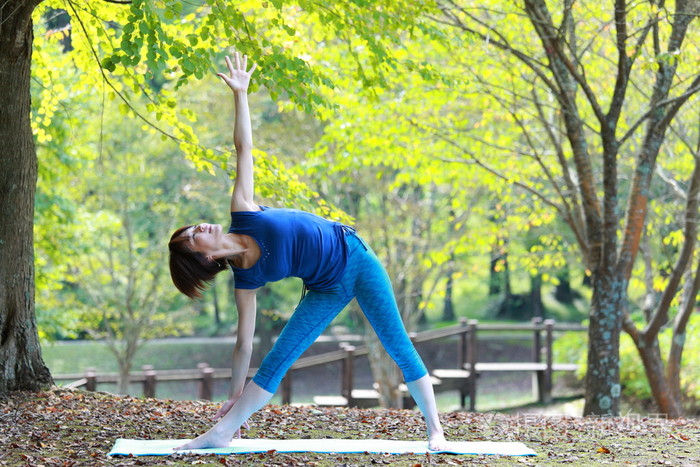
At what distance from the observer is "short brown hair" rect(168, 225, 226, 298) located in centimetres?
352

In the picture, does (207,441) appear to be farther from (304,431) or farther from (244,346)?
(304,431)

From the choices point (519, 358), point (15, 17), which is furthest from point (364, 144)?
point (519, 358)

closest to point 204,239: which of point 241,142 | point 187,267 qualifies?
point 187,267

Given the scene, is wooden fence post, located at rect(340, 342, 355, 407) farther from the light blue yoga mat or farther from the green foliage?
the light blue yoga mat

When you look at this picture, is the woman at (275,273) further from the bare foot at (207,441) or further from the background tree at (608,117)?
the background tree at (608,117)

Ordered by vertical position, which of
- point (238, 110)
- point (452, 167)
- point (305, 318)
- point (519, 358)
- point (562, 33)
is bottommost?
point (519, 358)

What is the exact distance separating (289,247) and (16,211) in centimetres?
265

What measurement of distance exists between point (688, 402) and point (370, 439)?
776cm

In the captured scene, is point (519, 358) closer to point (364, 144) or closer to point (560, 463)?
point (364, 144)

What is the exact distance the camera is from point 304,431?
4.56 metres

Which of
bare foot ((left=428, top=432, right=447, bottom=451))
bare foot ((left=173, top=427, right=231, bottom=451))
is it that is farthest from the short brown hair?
bare foot ((left=428, top=432, right=447, bottom=451))

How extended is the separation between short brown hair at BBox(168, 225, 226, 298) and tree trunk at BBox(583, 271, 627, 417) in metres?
4.74

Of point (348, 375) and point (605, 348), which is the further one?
point (348, 375)

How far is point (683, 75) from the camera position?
8.76m
